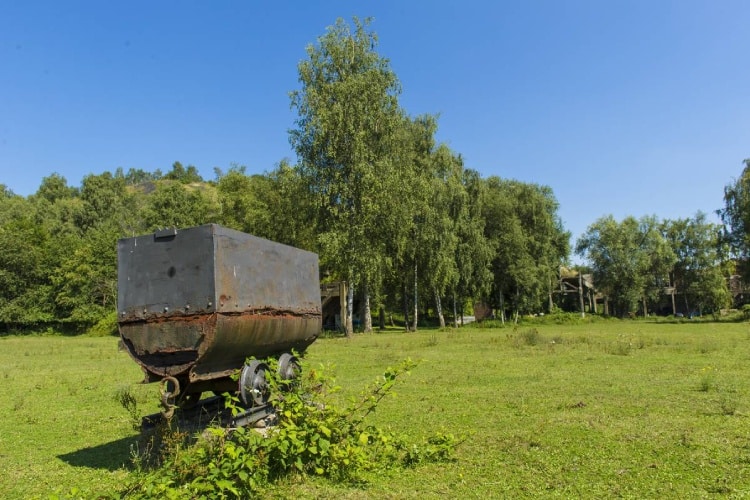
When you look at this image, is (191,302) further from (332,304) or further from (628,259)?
(628,259)

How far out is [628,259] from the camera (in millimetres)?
58062

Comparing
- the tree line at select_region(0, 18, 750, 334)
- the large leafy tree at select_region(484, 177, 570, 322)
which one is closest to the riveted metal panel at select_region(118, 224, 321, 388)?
the tree line at select_region(0, 18, 750, 334)

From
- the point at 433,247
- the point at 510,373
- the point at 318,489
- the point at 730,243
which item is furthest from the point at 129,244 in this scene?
the point at 730,243

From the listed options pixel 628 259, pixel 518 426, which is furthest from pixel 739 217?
pixel 518 426

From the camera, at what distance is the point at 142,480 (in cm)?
480

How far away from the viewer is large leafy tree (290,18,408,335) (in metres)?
29.7

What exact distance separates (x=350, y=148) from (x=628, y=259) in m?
41.4

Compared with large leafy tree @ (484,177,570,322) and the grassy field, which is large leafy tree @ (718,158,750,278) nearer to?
large leafy tree @ (484,177,570,322)

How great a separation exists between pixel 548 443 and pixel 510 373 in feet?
22.1

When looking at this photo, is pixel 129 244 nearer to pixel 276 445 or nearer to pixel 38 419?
pixel 276 445

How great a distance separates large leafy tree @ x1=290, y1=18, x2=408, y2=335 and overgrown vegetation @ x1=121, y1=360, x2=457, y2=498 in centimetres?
2280

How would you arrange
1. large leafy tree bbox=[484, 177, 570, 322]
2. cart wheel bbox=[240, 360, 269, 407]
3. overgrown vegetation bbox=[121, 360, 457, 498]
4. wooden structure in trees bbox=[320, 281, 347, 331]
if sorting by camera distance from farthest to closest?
large leafy tree bbox=[484, 177, 570, 322] → wooden structure in trees bbox=[320, 281, 347, 331] → cart wheel bbox=[240, 360, 269, 407] → overgrown vegetation bbox=[121, 360, 457, 498]

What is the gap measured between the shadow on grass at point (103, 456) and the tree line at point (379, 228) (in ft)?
69.2

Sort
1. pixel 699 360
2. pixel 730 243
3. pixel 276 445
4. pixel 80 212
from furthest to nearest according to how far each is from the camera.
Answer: pixel 80 212, pixel 730 243, pixel 699 360, pixel 276 445
